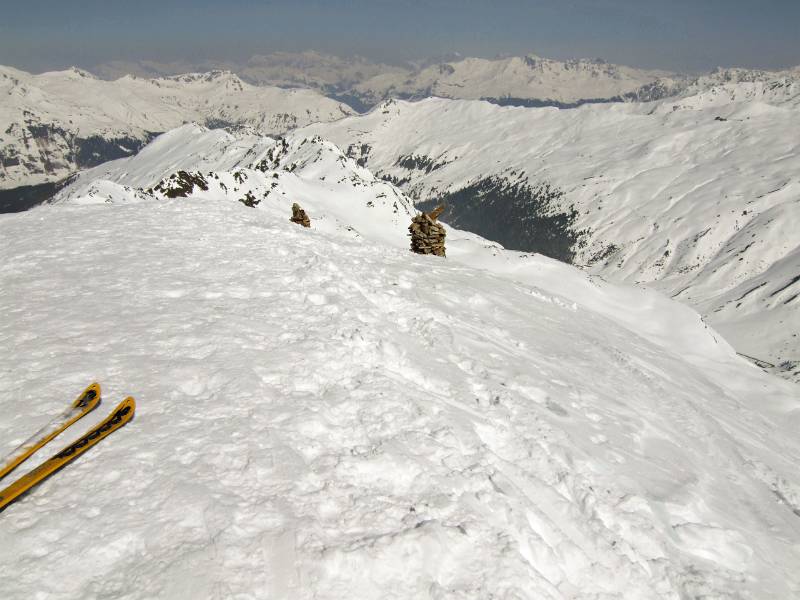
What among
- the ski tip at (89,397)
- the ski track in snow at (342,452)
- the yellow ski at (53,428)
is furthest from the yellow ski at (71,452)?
the ski tip at (89,397)

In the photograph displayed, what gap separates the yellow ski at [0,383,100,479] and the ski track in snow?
0.67 ft

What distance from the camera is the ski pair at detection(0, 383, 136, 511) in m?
5.45

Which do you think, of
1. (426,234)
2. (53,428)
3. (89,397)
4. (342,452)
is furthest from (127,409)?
(426,234)

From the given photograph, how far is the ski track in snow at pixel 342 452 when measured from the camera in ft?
17.0

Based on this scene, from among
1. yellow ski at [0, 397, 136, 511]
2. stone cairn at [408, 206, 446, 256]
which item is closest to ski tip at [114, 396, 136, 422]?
yellow ski at [0, 397, 136, 511]

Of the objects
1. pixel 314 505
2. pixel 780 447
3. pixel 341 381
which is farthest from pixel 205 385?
pixel 780 447

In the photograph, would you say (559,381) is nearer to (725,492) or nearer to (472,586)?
(725,492)

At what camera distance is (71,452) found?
603 centimetres

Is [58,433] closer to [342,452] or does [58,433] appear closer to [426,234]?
[342,452]

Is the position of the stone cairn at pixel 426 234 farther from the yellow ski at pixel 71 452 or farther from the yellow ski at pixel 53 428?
the yellow ski at pixel 71 452

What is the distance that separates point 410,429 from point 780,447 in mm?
14837

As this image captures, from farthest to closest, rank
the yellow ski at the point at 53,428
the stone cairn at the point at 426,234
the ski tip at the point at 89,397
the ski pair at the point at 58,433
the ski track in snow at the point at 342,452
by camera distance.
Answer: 1. the stone cairn at the point at 426,234
2. the ski tip at the point at 89,397
3. the yellow ski at the point at 53,428
4. the ski pair at the point at 58,433
5. the ski track in snow at the point at 342,452

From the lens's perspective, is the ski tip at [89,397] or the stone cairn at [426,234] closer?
the ski tip at [89,397]

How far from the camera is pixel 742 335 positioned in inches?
6521
